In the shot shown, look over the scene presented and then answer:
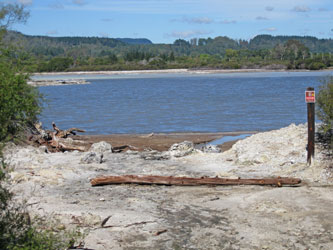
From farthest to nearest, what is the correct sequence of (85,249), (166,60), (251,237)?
(166,60)
(251,237)
(85,249)

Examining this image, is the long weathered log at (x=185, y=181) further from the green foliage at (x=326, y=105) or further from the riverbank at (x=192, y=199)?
the green foliage at (x=326, y=105)

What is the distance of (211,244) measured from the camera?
840 centimetres

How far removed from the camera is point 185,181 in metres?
12.0

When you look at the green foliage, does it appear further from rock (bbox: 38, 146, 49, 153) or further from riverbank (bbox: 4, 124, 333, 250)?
rock (bbox: 38, 146, 49, 153)

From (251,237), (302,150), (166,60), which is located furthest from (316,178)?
(166,60)

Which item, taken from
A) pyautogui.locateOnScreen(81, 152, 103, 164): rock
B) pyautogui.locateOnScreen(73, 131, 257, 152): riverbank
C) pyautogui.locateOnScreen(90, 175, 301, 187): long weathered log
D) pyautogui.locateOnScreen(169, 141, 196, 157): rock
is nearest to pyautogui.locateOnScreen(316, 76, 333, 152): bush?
pyautogui.locateOnScreen(90, 175, 301, 187): long weathered log

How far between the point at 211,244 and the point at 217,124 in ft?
69.7

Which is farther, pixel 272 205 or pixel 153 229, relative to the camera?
pixel 272 205

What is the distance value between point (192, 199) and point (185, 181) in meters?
1.10

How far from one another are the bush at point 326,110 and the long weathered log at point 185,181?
204 centimetres

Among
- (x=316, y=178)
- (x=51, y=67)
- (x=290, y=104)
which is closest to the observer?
(x=316, y=178)

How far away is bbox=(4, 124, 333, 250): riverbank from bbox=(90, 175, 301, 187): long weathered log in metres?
0.16

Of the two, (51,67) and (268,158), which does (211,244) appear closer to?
(268,158)

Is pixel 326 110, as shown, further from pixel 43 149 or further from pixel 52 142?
pixel 52 142
